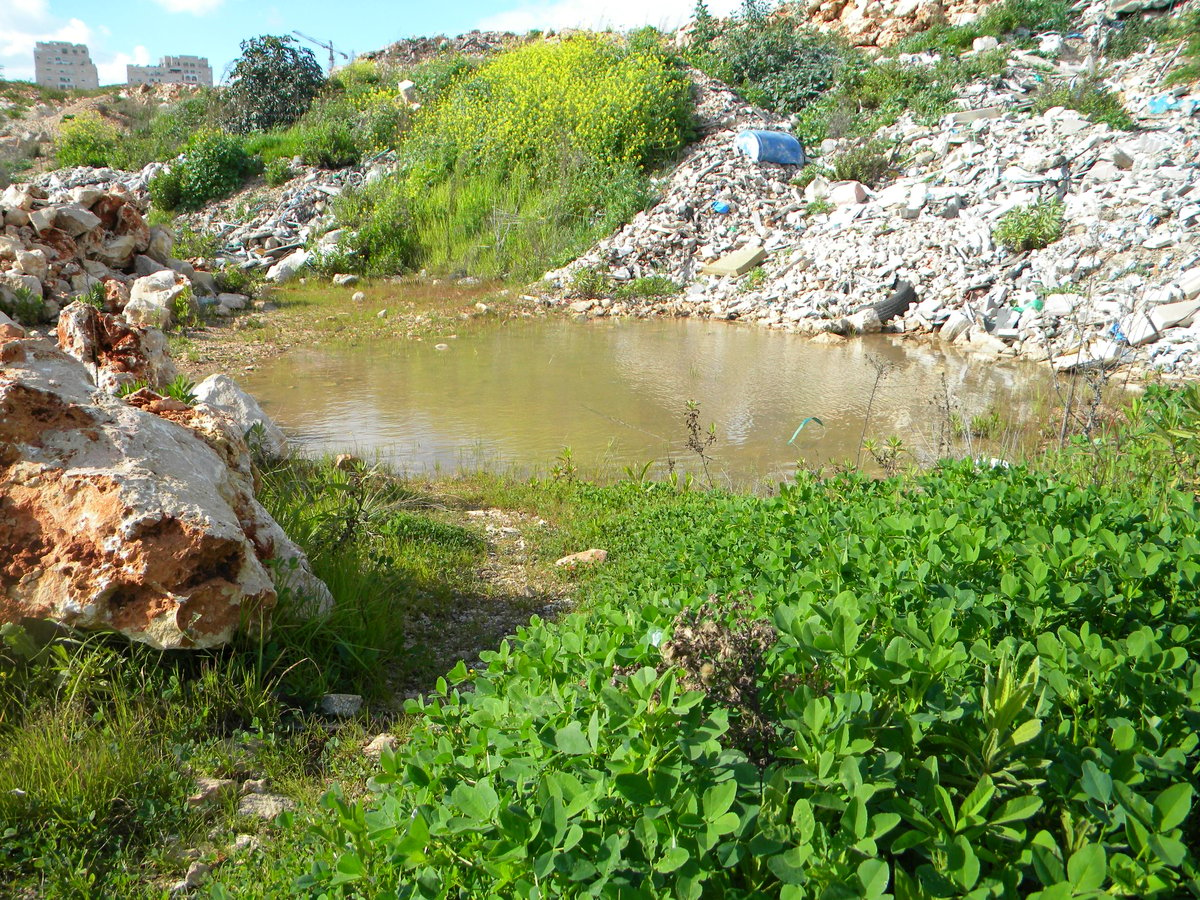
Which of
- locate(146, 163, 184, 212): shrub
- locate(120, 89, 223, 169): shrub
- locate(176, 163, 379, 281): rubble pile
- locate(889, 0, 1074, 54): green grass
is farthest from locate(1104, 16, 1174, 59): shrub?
locate(120, 89, 223, 169): shrub

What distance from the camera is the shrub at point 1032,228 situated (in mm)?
11788

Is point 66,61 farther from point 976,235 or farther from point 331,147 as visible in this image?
point 976,235

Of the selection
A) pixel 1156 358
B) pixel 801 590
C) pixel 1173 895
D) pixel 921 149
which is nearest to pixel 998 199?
pixel 921 149

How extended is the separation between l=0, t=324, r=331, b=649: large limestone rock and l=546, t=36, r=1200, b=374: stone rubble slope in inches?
330

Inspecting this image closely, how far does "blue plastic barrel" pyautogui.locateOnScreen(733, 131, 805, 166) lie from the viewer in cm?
1652

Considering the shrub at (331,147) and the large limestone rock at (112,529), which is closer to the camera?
the large limestone rock at (112,529)

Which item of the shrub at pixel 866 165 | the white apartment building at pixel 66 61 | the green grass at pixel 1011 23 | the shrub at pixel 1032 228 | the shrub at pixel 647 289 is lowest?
the shrub at pixel 647 289

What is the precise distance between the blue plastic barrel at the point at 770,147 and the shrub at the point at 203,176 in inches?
500

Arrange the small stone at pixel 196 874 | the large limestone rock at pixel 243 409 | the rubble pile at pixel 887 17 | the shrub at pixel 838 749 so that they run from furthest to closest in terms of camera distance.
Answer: the rubble pile at pixel 887 17, the large limestone rock at pixel 243 409, the small stone at pixel 196 874, the shrub at pixel 838 749

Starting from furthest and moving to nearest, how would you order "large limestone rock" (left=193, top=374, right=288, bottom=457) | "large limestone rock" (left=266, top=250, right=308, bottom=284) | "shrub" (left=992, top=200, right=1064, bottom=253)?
"large limestone rock" (left=266, top=250, right=308, bottom=284) < "shrub" (left=992, top=200, right=1064, bottom=253) < "large limestone rock" (left=193, top=374, right=288, bottom=457)

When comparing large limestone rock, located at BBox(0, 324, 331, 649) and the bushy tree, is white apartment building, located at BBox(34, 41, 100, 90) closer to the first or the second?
the bushy tree

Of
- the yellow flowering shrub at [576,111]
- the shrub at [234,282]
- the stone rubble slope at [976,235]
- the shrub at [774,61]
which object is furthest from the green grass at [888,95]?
the shrub at [234,282]

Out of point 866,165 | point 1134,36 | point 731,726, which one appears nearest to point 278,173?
point 866,165

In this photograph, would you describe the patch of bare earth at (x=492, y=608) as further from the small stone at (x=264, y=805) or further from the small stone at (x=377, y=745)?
the small stone at (x=264, y=805)
